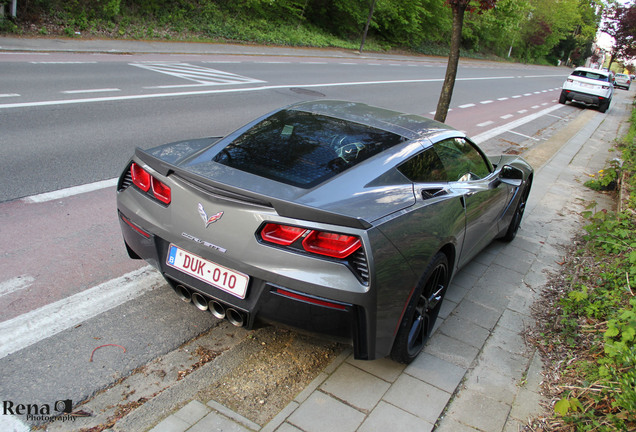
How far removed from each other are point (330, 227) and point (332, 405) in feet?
3.14

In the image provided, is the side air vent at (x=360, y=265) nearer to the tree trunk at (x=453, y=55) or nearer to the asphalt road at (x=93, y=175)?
the asphalt road at (x=93, y=175)

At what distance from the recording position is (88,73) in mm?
12250

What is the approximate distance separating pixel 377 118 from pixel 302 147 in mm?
794

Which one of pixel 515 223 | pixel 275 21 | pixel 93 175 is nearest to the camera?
pixel 515 223

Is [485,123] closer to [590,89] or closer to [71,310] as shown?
[590,89]

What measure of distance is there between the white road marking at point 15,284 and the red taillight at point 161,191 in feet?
4.14

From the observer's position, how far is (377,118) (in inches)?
155

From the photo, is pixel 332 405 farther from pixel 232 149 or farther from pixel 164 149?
pixel 164 149

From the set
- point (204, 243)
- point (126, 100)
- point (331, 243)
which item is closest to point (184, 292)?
point (204, 243)

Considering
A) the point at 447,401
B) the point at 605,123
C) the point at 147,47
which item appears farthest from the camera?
the point at 605,123

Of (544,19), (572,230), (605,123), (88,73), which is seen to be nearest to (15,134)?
(88,73)

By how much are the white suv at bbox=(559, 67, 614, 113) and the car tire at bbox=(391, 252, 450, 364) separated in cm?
2165

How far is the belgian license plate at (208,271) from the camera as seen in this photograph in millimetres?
2793

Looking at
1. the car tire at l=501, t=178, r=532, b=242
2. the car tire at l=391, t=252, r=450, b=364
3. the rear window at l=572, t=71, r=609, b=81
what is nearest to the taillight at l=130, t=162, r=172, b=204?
the car tire at l=391, t=252, r=450, b=364
